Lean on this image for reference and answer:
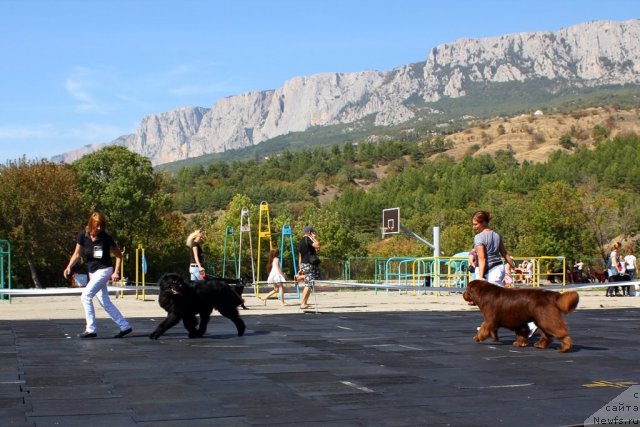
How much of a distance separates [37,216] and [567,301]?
4354 cm

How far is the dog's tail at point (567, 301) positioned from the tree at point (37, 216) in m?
42.2

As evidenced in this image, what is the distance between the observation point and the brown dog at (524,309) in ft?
34.9

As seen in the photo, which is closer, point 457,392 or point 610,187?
point 457,392

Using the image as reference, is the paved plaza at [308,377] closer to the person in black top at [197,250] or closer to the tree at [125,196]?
the person in black top at [197,250]

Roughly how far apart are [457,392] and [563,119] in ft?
552

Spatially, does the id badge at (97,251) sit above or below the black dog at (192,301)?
above

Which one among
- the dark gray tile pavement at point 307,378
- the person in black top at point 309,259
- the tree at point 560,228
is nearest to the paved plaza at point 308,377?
the dark gray tile pavement at point 307,378

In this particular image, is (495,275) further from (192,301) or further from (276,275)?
(276,275)

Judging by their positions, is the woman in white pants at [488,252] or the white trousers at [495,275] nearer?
the woman in white pants at [488,252]

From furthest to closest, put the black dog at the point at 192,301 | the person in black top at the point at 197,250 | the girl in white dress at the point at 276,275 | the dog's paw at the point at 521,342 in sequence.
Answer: the girl in white dress at the point at 276,275 < the person in black top at the point at 197,250 < the black dog at the point at 192,301 < the dog's paw at the point at 521,342

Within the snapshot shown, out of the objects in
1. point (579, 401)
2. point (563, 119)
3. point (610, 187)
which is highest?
point (563, 119)

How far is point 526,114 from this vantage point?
18525 centimetres

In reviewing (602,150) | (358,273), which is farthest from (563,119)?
(358,273)

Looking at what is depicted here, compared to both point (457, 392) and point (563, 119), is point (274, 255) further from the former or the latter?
point (563, 119)
